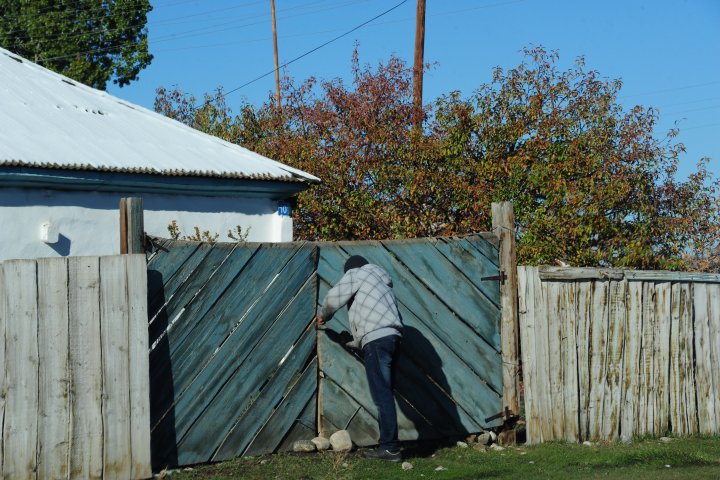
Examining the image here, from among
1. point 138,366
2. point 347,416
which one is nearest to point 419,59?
point 347,416

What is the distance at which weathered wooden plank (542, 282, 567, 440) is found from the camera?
910 cm

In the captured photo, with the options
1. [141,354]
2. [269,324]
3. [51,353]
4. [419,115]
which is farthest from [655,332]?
[419,115]

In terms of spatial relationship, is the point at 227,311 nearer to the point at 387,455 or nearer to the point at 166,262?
the point at 166,262

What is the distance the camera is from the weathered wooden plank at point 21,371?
674 cm

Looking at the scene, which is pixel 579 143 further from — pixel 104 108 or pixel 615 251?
pixel 104 108

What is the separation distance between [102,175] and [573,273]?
581 cm

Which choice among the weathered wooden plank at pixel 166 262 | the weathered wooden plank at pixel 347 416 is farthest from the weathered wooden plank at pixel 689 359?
the weathered wooden plank at pixel 166 262

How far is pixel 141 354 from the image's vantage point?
7.25 metres

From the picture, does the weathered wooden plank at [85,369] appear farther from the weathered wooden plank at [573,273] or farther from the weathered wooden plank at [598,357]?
the weathered wooden plank at [598,357]

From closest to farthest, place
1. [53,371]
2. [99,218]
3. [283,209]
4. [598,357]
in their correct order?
[53,371] < [598,357] < [99,218] < [283,209]

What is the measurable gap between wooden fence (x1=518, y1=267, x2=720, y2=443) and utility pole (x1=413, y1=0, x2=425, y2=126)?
953 centimetres

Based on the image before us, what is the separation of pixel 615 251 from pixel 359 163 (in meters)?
4.23

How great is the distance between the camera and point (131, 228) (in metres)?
7.36

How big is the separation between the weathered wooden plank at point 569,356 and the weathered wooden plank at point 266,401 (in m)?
2.45
